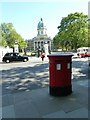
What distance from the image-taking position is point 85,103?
18.8ft

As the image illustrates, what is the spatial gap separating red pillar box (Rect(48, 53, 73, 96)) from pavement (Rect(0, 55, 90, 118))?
0.85 ft

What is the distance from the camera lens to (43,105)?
18.7 feet

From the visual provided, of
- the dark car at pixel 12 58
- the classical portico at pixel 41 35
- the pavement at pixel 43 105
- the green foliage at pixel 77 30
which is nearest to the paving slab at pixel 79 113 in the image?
the pavement at pixel 43 105

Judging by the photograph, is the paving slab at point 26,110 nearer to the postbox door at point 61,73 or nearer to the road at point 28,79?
the postbox door at point 61,73

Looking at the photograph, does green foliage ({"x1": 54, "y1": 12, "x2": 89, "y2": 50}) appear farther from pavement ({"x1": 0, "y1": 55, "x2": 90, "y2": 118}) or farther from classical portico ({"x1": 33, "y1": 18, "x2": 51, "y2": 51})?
classical portico ({"x1": 33, "y1": 18, "x2": 51, "y2": 51})

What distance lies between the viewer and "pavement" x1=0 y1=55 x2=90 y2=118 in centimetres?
501

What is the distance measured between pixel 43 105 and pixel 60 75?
1.45 m

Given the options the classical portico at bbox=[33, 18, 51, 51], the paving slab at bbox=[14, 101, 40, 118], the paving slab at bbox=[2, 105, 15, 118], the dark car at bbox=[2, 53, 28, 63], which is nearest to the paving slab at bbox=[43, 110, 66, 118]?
the paving slab at bbox=[14, 101, 40, 118]

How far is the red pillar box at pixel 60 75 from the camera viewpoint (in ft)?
22.1

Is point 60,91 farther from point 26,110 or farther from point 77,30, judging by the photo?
point 77,30

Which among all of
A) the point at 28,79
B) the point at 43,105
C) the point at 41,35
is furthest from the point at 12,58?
the point at 41,35

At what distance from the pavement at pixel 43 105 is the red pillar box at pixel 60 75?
0.26 m

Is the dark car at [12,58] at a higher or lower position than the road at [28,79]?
higher

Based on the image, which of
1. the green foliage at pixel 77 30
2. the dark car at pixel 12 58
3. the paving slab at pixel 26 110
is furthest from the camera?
the green foliage at pixel 77 30
